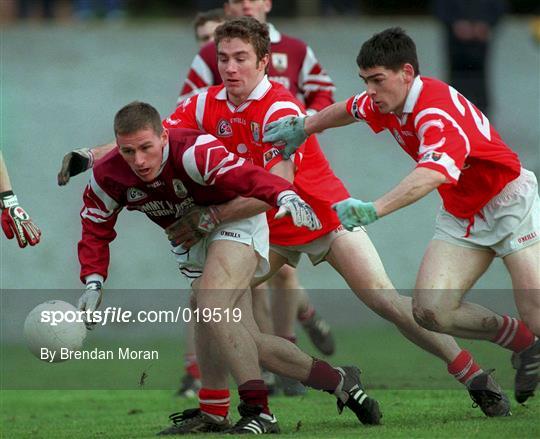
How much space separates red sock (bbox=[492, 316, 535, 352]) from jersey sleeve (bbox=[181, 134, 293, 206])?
1.58m

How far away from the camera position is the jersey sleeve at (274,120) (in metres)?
7.08

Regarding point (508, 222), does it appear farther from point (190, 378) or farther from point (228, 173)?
point (190, 378)

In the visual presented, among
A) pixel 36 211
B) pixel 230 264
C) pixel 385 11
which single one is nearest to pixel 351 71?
pixel 385 11

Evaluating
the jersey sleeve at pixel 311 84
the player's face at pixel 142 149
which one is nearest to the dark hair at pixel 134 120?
the player's face at pixel 142 149

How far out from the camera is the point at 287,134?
23.1 ft

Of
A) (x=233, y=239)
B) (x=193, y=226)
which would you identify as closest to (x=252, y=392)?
(x=233, y=239)

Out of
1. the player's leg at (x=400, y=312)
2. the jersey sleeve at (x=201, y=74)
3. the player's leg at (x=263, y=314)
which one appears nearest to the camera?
the player's leg at (x=400, y=312)

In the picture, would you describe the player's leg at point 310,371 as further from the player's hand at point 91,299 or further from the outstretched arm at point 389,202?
the outstretched arm at point 389,202

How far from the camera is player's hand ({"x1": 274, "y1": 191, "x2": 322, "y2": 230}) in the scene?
6.11 m

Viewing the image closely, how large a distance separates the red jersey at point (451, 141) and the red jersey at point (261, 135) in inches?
19.0

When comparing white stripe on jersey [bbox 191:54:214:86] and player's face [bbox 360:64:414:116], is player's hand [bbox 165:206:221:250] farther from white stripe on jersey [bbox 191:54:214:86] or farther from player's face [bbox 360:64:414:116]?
white stripe on jersey [bbox 191:54:214:86]

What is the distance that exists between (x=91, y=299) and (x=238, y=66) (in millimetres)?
1567

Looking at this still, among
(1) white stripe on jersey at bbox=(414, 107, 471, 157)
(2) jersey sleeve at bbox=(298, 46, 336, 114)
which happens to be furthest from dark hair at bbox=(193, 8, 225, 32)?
(1) white stripe on jersey at bbox=(414, 107, 471, 157)

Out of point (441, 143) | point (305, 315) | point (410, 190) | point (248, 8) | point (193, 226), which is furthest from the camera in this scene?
point (305, 315)
